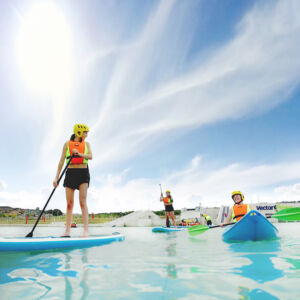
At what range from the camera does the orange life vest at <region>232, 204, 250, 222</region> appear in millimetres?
6008

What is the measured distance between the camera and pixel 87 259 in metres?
2.81

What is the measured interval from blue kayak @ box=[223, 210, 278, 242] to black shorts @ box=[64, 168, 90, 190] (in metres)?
3.13

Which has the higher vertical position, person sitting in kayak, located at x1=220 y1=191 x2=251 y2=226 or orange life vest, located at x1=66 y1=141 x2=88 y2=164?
orange life vest, located at x1=66 y1=141 x2=88 y2=164

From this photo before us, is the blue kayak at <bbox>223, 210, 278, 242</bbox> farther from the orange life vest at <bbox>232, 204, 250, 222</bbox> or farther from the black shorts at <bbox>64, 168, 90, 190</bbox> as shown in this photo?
the black shorts at <bbox>64, 168, 90, 190</bbox>

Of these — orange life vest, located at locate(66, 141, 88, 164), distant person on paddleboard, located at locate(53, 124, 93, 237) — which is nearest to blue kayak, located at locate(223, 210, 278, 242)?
distant person on paddleboard, located at locate(53, 124, 93, 237)

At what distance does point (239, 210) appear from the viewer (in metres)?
6.07

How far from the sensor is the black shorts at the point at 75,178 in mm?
4609

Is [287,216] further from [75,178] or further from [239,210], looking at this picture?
[75,178]

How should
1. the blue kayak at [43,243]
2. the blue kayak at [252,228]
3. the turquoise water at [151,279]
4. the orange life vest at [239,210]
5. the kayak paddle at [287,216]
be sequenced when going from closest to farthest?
1. the turquoise water at [151,279]
2. the blue kayak at [43,243]
3. the blue kayak at [252,228]
4. the kayak paddle at [287,216]
5. the orange life vest at [239,210]

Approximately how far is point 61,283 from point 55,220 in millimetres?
28940

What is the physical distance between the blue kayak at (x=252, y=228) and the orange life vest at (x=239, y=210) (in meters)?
1.21

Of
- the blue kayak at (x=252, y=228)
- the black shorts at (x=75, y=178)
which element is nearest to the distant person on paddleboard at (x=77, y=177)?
the black shorts at (x=75, y=178)

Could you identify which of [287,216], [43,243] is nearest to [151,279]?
[43,243]

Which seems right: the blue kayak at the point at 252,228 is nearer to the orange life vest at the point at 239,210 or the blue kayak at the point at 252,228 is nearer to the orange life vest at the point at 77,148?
the orange life vest at the point at 239,210
